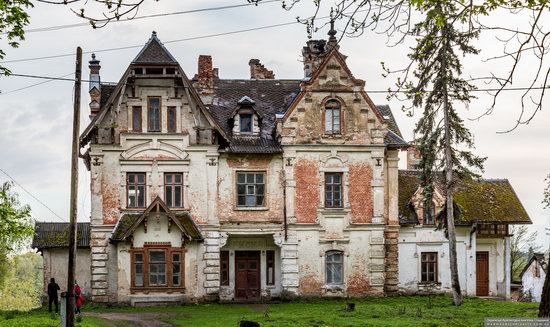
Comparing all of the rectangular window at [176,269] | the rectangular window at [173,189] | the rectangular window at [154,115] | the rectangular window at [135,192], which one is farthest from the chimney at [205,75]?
the rectangular window at [176,269]

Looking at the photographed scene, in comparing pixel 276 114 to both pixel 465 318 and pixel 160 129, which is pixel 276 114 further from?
pixel 465 318

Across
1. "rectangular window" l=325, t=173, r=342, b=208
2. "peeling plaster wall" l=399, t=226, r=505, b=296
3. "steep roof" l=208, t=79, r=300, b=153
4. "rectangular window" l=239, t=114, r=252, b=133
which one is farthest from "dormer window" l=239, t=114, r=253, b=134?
"peeling plaster wall" l=399, t=226, r=505, b=296

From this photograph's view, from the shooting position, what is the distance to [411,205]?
141 feet

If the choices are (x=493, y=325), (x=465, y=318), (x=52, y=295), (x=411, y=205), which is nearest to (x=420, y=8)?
(x=493, y=325)

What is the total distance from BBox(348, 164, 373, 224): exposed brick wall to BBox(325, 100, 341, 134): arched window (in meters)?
1.93

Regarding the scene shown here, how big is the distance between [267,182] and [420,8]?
2746 centimetres

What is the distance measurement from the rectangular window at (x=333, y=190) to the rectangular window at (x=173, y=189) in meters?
6.81

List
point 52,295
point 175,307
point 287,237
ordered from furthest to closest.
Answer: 1. point 287,237
2. point 175,307
3. point 52,295

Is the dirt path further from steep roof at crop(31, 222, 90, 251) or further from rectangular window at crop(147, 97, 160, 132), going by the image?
rectangular window at crop(147, 97, 160, 132)

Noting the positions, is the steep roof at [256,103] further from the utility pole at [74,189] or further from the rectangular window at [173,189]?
the utility pole at [74,189]

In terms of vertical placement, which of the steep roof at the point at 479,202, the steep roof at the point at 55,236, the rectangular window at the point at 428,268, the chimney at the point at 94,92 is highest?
the chimney at the point at 94,92

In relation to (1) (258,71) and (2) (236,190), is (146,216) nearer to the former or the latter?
(2) (236,190)

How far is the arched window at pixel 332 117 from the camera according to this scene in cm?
3938

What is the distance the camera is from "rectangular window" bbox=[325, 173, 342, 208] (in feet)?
129
